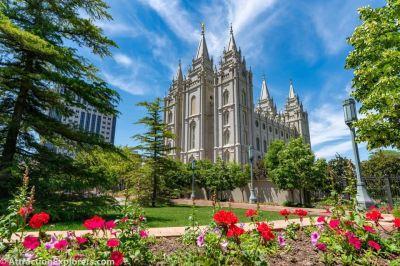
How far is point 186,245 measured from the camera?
3531mm

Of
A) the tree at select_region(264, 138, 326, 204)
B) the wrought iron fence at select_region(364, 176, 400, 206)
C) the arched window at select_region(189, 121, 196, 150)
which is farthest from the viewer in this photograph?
the arched window at select_region(189, 121, 196, 150)

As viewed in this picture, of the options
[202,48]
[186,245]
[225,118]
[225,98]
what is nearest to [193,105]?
[225,98]

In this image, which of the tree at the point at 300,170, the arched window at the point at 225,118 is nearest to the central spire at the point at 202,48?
the arched window at the point at 225,118

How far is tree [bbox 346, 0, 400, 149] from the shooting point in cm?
941

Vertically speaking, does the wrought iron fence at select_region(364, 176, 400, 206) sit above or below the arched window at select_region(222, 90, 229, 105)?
below

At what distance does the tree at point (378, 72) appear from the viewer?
30.9ft

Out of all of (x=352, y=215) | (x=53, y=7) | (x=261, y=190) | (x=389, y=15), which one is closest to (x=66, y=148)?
(x=53, y=7)

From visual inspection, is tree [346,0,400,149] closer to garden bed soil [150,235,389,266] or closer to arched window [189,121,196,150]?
garden bed soil [150,235,389,266]

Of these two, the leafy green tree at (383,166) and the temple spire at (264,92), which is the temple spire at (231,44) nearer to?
the temple spire at (264,92)

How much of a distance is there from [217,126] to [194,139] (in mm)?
6041

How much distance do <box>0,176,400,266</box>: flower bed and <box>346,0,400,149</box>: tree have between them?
7976mm

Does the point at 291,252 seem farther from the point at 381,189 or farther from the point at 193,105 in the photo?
the point at 193,105

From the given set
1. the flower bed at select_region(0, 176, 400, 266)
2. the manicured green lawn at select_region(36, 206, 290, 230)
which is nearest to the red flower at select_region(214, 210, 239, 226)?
the flower bed at select_region(0, 176, 400, 266)

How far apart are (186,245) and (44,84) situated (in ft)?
26.2
